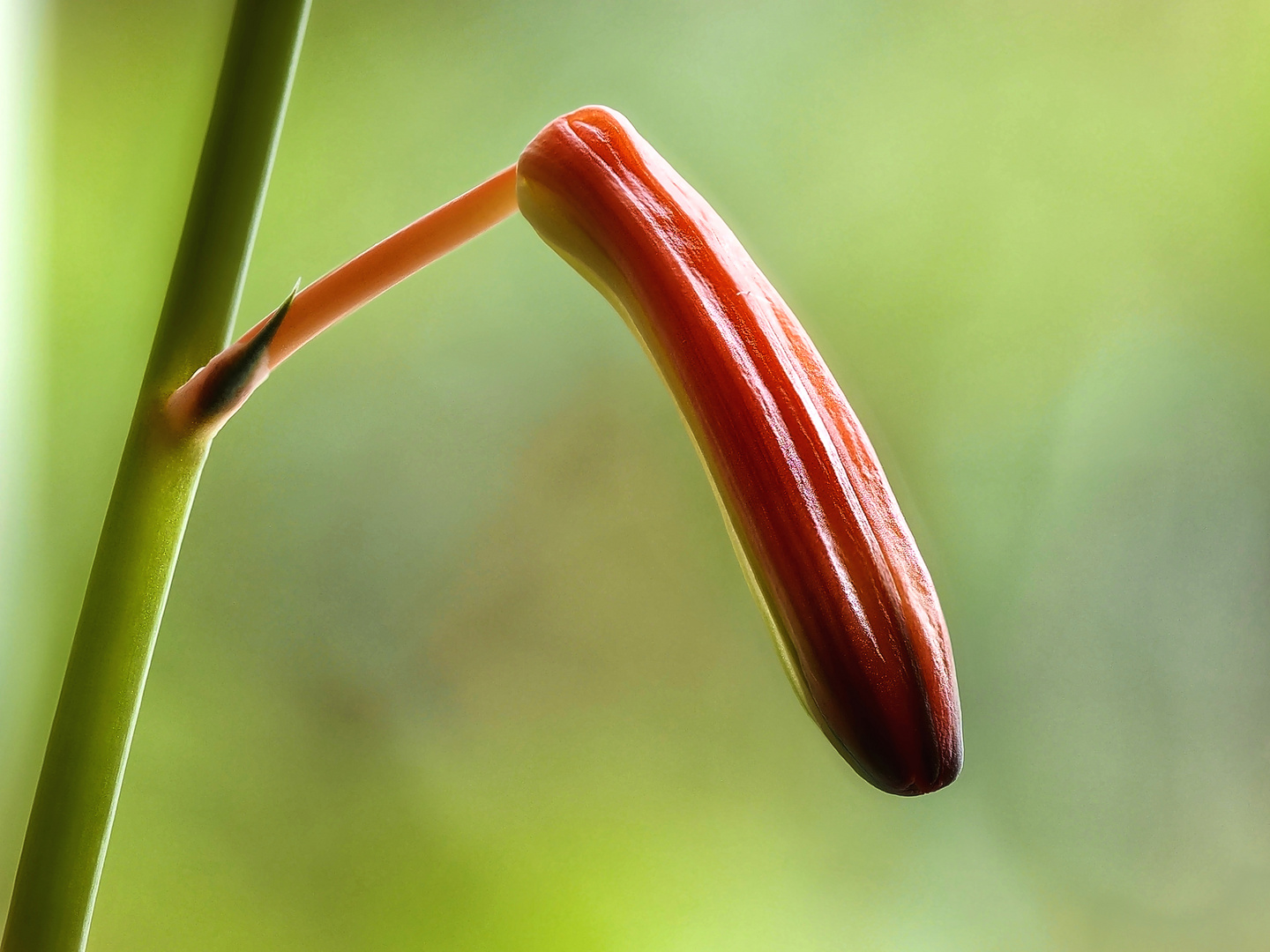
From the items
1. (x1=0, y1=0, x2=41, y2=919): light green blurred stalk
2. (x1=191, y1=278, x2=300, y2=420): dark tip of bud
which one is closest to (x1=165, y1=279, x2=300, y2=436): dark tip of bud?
(x1=191, y1=278, x2=300, y2=420): dark tip of bud

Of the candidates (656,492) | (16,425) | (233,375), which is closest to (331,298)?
(233,375)

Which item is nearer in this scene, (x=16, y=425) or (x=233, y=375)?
(x=233, y=375)

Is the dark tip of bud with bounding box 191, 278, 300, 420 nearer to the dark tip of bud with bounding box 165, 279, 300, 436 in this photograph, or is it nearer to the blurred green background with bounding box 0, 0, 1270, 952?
the dark tip of bud with bounding box 165, 279, 300, 436

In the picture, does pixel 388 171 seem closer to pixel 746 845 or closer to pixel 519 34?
pixel 519 34

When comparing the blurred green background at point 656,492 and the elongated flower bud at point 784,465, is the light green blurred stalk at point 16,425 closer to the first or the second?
the blurred green background at point 656,492

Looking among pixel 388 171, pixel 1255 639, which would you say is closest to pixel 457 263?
pixel 388 171

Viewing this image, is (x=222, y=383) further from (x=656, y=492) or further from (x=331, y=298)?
(x=656, y=492)
